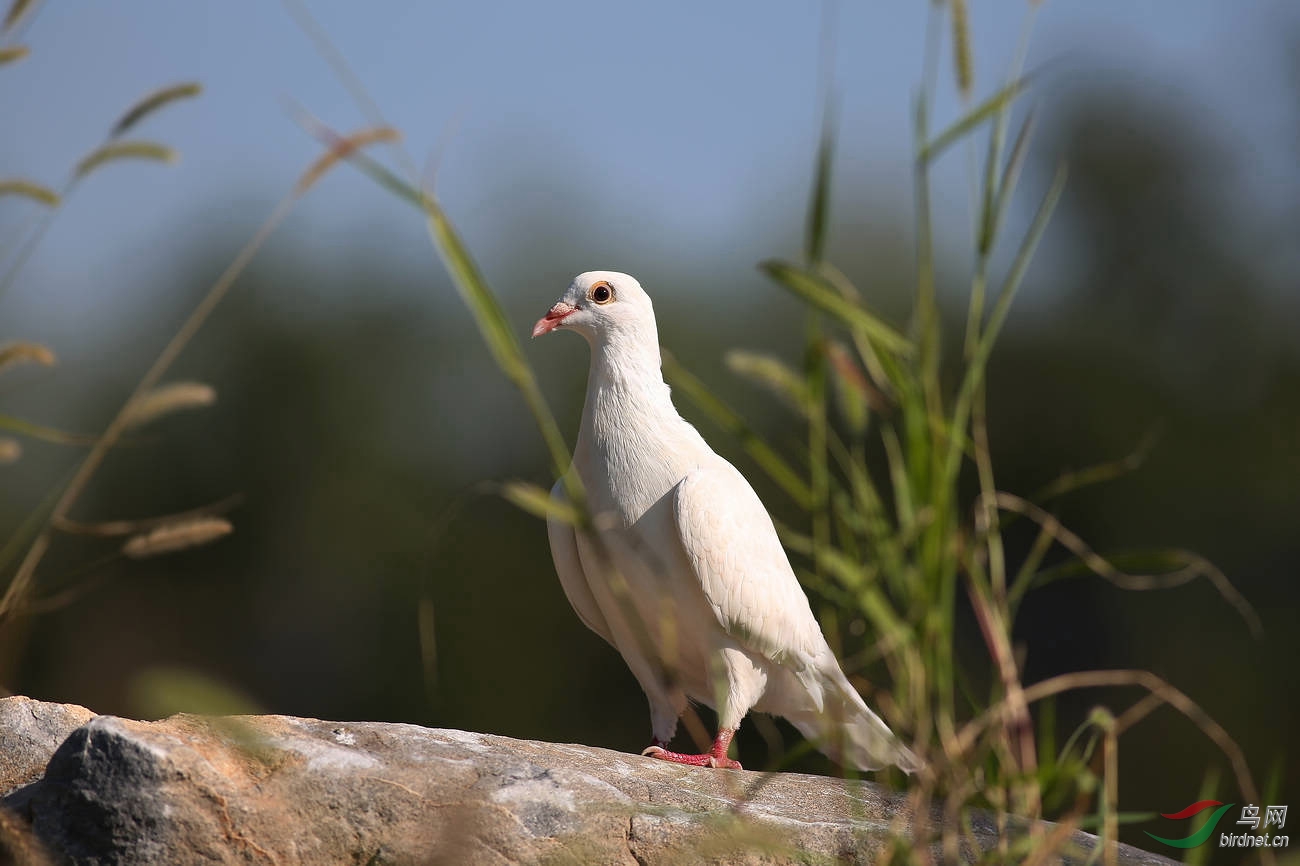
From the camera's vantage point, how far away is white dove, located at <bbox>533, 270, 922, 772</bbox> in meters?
7.04

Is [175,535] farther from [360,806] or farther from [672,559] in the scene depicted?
[672,559]

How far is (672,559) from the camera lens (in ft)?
23.3

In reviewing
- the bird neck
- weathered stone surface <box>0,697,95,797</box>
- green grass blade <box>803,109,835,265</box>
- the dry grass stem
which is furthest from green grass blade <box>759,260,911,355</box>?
weathered stone surface <box>0,697,95,797</box>

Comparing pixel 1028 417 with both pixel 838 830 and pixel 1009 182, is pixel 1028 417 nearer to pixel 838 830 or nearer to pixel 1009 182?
pixel 838 830

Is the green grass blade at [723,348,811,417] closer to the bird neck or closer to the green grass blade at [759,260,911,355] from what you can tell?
the green grass blade at [759,260,911,355]

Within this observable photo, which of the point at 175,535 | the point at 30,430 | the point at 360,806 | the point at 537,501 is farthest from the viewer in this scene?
the point at 360,806

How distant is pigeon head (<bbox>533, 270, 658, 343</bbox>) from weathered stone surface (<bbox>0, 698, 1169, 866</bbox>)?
8.86 feet

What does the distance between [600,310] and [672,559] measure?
64.1 inches

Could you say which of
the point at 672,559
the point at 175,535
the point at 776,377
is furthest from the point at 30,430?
the point at 672,559

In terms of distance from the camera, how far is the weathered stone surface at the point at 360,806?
5117 millimetres

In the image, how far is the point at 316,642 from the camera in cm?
2945

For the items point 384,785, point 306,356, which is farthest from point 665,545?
point 306,356

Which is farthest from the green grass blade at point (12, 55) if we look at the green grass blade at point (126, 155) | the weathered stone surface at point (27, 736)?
the weathered stone surface at point (27, 736)

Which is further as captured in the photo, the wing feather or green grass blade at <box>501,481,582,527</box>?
the wing feather
